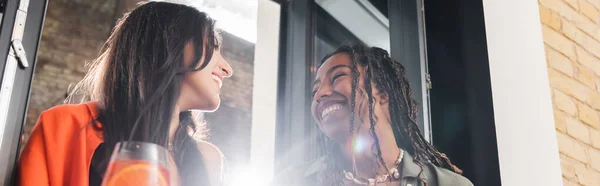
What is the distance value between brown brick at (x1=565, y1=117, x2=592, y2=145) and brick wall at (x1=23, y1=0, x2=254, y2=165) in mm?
1113

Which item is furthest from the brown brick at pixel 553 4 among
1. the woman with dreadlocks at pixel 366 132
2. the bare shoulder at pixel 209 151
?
the bare shoulder at pixel 209 151

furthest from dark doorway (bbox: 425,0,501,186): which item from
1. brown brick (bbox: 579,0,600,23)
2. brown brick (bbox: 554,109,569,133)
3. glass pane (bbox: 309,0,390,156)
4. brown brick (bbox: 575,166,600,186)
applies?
brown brick (bbox: 579,0,600,23)

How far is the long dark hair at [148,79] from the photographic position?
4.05ft

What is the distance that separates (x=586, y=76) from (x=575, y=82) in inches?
3.9

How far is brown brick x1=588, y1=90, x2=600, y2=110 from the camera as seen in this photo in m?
2.18

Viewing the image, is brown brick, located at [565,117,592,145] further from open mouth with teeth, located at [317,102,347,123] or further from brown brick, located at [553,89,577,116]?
open mouth with teeth, located at [317,102,347,123]

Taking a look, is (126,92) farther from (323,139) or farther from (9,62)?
(323,139)

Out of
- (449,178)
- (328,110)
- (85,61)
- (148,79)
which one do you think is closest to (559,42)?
(449,178)

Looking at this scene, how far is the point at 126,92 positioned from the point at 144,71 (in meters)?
0.06

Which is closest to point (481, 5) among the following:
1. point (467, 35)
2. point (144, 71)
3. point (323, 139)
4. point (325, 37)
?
point (467, 35)

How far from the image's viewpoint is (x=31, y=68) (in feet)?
3.91

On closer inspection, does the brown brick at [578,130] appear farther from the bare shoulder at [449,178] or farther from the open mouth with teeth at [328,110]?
the open mouth with teeth at [328,110]

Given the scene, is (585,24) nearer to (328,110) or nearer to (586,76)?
(586,76)

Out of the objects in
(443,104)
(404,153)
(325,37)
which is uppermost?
(325,37)
